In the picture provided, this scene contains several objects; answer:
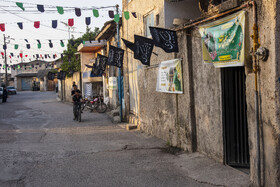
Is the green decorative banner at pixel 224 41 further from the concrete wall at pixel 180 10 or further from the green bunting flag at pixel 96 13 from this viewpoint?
the green bunting flag at pixel 96 13

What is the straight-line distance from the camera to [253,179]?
541cm

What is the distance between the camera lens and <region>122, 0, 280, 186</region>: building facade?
4.94 meters

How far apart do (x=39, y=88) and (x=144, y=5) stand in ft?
217

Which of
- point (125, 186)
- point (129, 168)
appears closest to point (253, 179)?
point (125, 186)

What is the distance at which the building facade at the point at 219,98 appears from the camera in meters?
4.94

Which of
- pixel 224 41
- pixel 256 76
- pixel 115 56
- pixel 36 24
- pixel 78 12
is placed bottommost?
pixel 256 76

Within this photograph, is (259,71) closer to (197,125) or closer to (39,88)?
(197,125)

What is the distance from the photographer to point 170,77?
914 centimetres

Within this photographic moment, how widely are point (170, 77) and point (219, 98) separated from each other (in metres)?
2.59

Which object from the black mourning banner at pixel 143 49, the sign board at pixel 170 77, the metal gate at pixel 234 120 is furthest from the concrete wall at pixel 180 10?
the metal gate at pixel 234 120

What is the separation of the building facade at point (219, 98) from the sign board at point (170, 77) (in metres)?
0.18

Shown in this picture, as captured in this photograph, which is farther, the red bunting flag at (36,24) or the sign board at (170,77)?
the red bunting flag at (36,24)

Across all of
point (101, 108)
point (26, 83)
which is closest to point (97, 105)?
point (101, 108)

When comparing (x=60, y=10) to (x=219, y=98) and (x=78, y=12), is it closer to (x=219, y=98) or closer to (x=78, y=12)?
(x=78, y=12)
